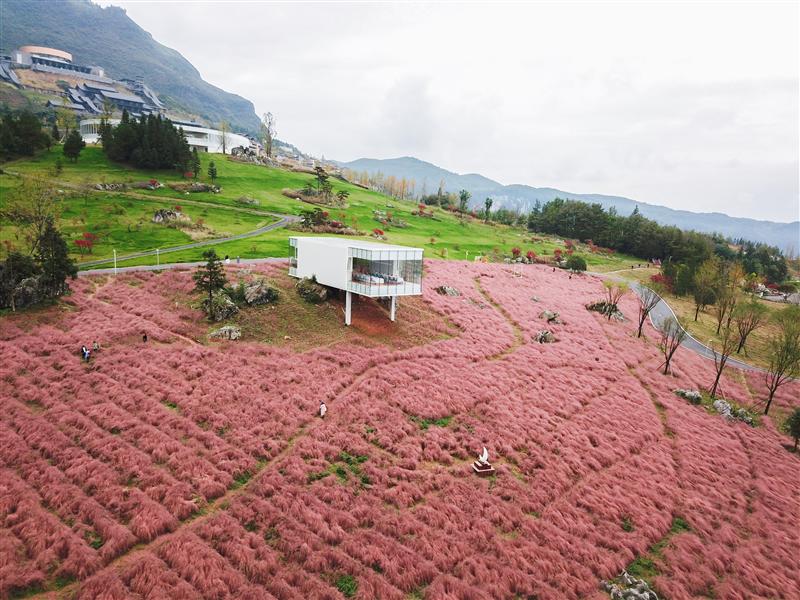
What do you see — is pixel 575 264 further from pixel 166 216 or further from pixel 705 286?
pixel 166 216

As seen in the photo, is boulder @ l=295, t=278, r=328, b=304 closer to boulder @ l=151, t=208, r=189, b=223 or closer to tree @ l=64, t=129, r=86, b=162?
boulder @ l=151, t=208, r=189, b=223

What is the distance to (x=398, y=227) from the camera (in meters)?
110

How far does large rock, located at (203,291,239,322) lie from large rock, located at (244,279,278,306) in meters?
2.01

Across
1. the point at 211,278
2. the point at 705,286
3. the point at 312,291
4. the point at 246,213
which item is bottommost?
the point at 312,291

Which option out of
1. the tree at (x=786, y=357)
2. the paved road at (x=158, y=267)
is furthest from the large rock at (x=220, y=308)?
the tree at (x=786, y=357)

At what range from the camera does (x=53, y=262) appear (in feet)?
129

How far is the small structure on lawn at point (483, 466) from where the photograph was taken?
25.7m

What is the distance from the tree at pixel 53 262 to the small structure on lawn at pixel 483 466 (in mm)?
40661

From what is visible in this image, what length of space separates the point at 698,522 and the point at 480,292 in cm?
4172

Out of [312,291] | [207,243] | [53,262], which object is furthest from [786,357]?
[207,243]

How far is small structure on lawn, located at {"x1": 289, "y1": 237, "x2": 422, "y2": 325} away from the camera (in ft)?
135

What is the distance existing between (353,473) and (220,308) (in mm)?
24030

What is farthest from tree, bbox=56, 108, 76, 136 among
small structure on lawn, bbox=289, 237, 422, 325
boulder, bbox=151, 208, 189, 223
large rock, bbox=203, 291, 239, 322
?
small structure on lawn, bbox=289, 237, 422, 325

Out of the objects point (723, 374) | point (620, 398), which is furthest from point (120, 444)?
point (723, 374)
